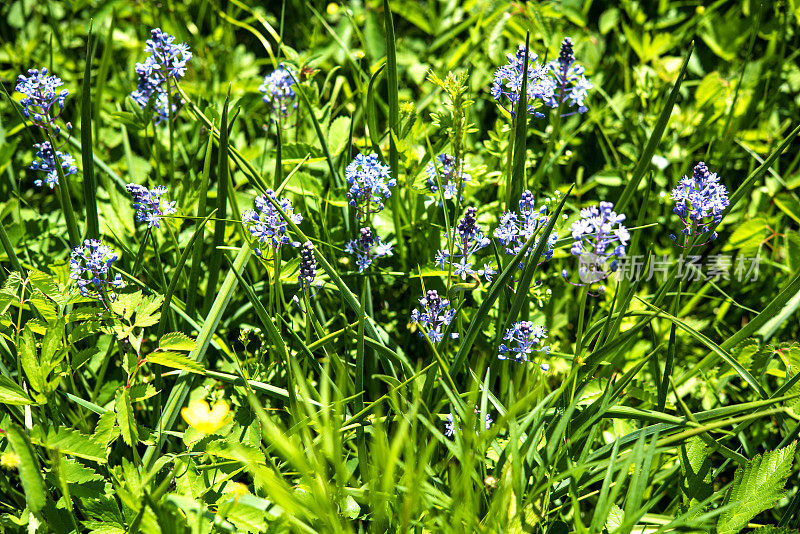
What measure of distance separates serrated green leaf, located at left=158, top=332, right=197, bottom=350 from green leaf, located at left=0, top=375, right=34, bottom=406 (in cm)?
34

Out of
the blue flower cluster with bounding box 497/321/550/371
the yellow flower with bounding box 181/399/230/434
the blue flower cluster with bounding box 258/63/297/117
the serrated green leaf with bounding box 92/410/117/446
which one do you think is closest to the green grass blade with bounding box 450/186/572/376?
the blue flower cluster with bounding box 497/321/550/371

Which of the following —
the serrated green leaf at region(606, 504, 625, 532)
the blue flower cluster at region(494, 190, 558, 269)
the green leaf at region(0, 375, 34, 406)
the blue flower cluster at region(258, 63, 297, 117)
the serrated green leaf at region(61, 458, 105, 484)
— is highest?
the blue flower cluster at region(258, 63, 297, 117)

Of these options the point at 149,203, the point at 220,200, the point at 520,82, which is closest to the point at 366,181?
the point at 220,200

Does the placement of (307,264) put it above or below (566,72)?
below

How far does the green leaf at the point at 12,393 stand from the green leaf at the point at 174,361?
0.30m

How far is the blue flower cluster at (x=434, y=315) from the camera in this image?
6.03 ft

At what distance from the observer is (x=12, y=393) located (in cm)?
160

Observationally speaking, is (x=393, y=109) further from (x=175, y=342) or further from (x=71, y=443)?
(x=71, y=443)

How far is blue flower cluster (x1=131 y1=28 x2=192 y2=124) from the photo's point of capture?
207cm

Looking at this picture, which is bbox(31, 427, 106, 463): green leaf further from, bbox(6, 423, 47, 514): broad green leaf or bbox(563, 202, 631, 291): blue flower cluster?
bbox(563, 202, 631, 291): blue flower cluster

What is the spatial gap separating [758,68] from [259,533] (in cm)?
302

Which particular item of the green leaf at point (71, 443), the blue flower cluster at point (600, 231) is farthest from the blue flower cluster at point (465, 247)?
the green leaf at point (71, 443)

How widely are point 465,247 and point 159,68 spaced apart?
117 centimetres

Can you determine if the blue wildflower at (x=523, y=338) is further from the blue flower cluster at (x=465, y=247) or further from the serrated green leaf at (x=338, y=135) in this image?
the serrated green leaf at (x=338, y=135)
